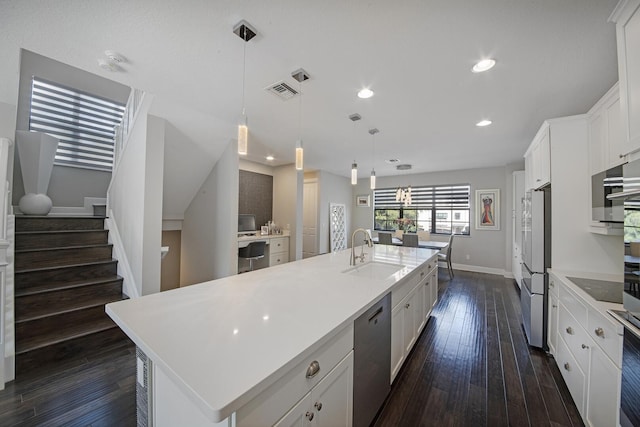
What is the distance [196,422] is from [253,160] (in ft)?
16.1

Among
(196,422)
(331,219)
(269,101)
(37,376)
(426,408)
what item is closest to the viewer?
(196,422)

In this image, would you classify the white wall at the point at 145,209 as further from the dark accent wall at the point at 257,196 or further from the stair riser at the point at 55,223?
the dark accent wall at the point at 257,196

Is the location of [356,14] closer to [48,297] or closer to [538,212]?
[538,212]

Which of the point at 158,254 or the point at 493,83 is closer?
the point at 493,83

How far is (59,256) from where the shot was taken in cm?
273

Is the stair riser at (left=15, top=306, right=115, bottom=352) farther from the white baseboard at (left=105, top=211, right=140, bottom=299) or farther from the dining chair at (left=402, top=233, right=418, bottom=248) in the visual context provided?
the dining chair at (left=402, top=233, right=418, bottom=248)

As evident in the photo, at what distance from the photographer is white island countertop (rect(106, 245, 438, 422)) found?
26.5 inches

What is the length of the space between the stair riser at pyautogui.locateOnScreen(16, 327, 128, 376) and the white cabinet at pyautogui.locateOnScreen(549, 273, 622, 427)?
12.5ft

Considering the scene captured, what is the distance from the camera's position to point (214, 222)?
12.4ft

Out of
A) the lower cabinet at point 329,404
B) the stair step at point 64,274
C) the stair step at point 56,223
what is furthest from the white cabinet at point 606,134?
the stair step at point 56,223

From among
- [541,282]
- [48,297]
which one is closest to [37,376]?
[48,297]

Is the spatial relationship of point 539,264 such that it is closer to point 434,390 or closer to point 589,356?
point 589,356

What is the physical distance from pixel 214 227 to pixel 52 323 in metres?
1.94

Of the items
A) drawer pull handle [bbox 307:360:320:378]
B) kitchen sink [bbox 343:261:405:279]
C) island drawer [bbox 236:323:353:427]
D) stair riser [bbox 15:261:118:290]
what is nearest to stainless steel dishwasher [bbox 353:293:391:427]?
island drawer [bbox 236:323:353:427]
